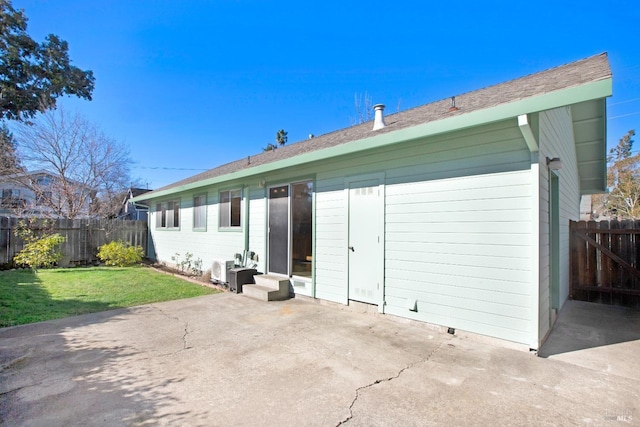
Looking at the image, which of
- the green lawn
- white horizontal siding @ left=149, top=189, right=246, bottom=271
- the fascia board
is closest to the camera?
the fascia board

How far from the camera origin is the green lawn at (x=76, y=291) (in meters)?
4.92

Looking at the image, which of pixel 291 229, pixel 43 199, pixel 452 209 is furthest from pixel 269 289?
pixel 43 199

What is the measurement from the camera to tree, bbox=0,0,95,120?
1230cm

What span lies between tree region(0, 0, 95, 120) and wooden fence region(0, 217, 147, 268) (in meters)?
7.10

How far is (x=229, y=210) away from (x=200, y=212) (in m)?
1.89

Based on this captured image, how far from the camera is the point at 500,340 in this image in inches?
137

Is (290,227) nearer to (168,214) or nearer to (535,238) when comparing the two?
(535,238)

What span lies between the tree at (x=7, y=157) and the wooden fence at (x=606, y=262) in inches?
862

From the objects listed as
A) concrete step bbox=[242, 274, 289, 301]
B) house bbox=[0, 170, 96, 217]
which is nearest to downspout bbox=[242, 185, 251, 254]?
concrete step bbox=[242, 274, 289, 301]

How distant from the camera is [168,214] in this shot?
11453 mm

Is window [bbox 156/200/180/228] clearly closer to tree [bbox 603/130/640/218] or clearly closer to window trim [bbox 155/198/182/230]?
window trim [bbox 155/198/182/230]

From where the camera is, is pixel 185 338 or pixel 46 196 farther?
pixel 46 196

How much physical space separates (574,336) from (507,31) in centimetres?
752

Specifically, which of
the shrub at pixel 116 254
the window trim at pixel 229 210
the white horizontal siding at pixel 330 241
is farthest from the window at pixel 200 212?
the white horizontal siding at pixel 330 241
